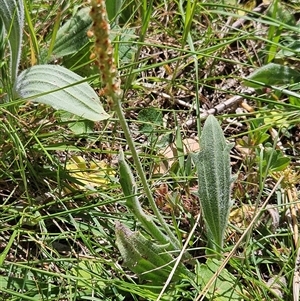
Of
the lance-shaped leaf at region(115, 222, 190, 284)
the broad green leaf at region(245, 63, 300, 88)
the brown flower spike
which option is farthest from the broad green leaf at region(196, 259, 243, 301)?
the broad green leaf at region(245, 63, 300, 88)

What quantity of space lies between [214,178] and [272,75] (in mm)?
707

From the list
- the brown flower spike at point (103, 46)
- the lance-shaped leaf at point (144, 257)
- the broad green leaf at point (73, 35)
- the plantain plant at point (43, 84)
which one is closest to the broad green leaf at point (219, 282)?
the lance-shaped leaf at point (144, 257)

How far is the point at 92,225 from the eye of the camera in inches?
70.6

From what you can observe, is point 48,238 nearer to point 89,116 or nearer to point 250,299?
point 89,116

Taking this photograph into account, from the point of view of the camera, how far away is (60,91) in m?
1.82

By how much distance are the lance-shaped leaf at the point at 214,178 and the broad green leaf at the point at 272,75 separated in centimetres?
58

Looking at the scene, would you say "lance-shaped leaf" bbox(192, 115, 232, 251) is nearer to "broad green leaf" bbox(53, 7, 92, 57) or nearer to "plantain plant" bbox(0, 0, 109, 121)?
"plantain plant" bbox(0, 0, 109, 121)

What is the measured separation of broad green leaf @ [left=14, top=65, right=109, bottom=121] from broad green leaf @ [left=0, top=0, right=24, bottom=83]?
84mm

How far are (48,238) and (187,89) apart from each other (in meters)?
0.83

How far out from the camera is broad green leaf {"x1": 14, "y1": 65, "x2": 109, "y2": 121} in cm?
176

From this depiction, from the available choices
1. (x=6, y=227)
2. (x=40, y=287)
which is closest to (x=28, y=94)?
(x=6, y=227)

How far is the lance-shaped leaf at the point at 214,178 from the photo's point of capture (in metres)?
1.66

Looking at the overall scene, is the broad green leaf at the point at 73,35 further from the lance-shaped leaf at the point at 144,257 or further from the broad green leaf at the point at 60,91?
the lance-shaped leaf at the point at 144,257

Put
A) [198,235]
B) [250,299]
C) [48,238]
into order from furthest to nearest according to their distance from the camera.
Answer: [198,235], [48,238], [250,299]
